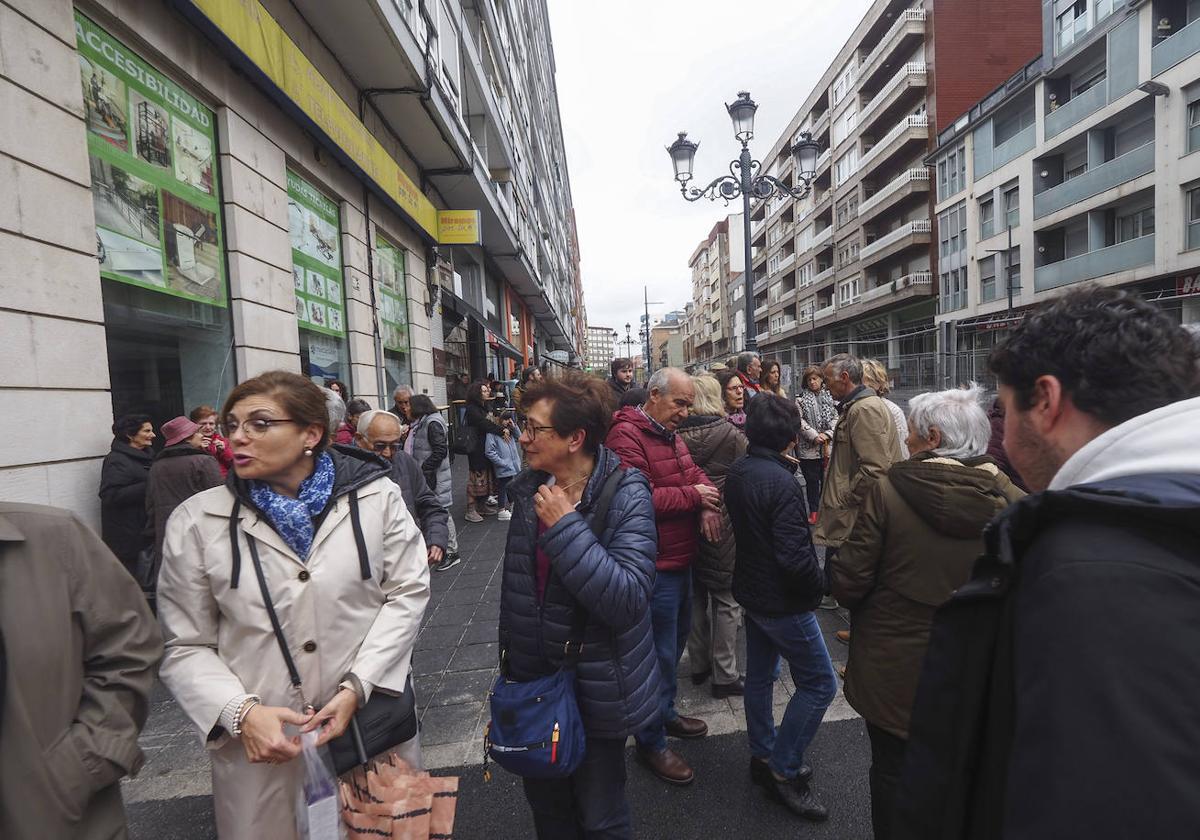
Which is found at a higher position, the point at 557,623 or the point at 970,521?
the point at 970,521

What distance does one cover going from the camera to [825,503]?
416cm

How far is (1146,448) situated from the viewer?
2.76ft

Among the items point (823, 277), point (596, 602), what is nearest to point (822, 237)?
point (823, 277)

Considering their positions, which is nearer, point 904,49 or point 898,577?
point 898,577

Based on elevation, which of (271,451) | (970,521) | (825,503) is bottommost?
(825,503)

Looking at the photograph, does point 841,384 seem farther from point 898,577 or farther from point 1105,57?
point 1105,57

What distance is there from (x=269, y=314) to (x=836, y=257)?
42507 millimetres

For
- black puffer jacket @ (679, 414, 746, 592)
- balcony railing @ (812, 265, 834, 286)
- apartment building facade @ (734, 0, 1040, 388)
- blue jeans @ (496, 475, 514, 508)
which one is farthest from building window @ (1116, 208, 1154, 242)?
black puffer jacket @ (679, 414, 746, 592)

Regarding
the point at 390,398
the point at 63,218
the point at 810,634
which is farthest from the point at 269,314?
the point at 810,634

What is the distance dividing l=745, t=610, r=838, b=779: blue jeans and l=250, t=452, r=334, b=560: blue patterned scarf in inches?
78.1

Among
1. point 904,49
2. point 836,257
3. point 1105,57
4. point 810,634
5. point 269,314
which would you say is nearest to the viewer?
point 810,634

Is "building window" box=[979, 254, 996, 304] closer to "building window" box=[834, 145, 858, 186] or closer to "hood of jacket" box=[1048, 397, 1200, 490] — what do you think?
"building window" box=[834, 145, 858, 186]

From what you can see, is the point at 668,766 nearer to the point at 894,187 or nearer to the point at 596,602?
the point at 596,602

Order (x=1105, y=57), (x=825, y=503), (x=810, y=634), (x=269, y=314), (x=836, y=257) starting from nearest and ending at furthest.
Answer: (x=810, y=634) < (x=825, y=503) < (x=269, y=314) < (x=1105, y=57) < (x=836, y=257)
